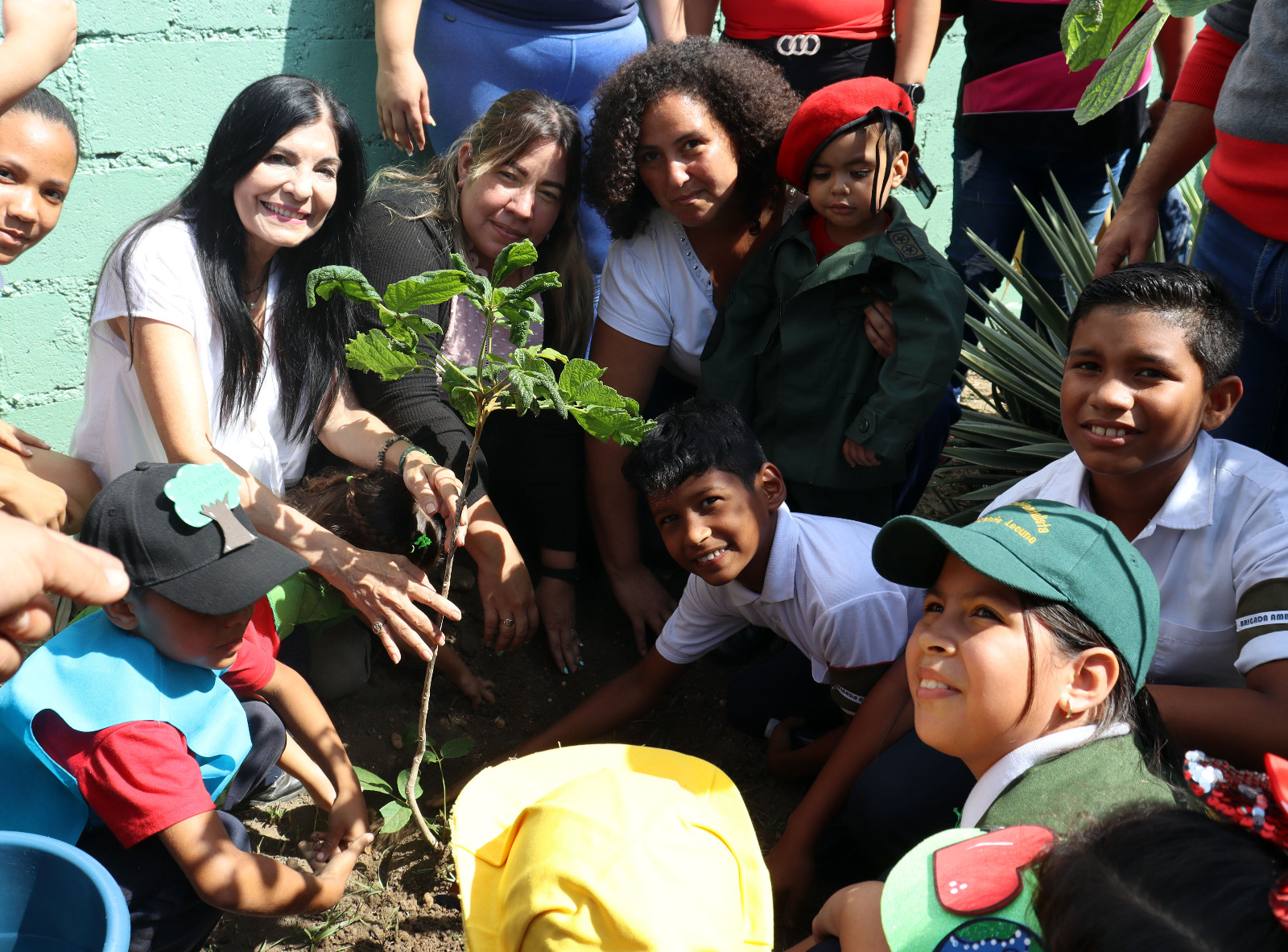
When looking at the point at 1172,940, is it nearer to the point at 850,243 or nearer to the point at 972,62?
the point at 850,243

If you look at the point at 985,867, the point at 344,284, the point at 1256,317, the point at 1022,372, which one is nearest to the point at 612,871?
the point at 985,867

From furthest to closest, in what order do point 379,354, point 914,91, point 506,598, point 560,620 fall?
point 914,91 → point 560,620 → point 506,598 → point 379,354

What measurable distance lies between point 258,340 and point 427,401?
428 mm

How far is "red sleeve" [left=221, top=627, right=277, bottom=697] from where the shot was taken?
181 cm

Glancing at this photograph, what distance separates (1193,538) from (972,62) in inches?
77.3

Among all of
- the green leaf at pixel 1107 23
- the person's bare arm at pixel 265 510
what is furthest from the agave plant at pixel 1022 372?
the green leaf at pixel 1107 23

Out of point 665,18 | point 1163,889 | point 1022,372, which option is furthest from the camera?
point 665,18

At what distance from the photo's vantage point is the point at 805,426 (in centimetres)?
251

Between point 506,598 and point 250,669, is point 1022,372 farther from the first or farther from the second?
point 250,669

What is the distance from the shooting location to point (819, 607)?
6.86 ft

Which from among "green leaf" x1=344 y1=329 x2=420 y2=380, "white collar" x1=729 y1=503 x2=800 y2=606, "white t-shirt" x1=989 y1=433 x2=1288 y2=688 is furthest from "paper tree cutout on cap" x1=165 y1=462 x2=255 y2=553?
"white t-shirt" x1=989 y1=433 x2=1288 y2=688

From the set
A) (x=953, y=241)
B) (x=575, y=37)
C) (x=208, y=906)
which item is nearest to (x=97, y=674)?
(x=208, y=906)

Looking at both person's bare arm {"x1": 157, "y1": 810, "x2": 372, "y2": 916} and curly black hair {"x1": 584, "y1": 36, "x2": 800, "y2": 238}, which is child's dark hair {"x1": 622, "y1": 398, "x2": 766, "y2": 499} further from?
person's bare arm {"x1": 157, "y1": 810, "x2": 372, "y2": 916}

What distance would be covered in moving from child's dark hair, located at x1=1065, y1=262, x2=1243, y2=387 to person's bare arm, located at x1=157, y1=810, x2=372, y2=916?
1728mm
